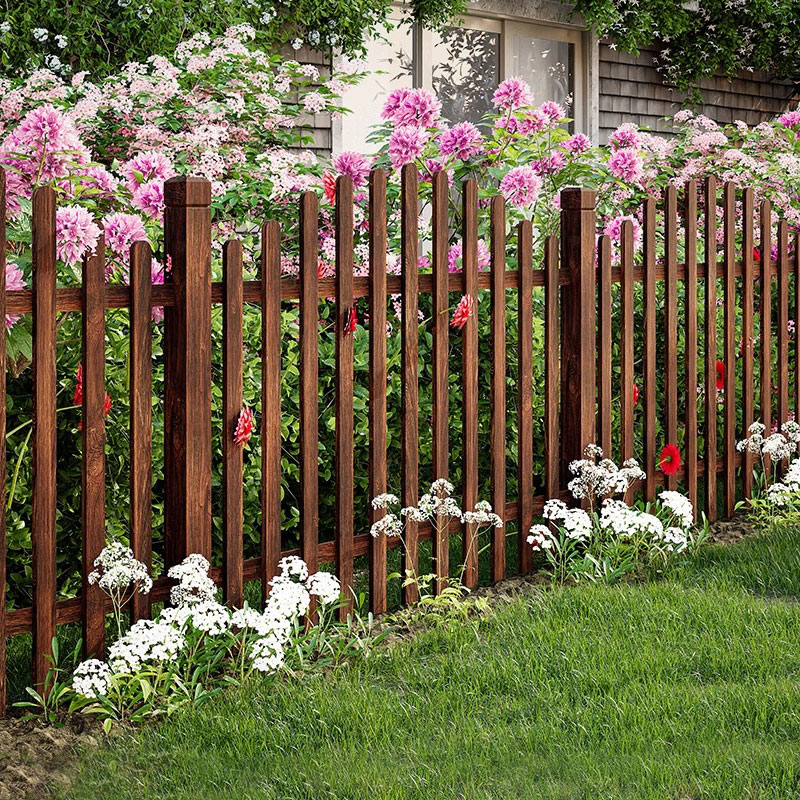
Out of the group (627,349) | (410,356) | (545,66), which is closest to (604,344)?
(627,349)

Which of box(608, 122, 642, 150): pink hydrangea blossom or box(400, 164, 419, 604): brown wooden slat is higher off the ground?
box(608, 122, 642, 150): pink hydrangea blossom

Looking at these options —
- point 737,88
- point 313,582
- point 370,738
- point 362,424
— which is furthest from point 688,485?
point 737,88

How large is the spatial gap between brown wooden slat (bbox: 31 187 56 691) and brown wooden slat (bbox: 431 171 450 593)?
120 centimetres

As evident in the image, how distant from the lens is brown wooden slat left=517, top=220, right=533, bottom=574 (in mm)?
3752

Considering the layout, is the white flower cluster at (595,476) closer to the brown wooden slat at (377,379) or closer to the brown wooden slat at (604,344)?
the brown wooden slat at (604,344)

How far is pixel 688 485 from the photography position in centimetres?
444

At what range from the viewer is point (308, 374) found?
10.5ft

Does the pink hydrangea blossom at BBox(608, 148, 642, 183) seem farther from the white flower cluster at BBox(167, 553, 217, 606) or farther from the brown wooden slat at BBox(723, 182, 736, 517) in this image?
the white flower cluster at BBox(167, 553, 217, 606)

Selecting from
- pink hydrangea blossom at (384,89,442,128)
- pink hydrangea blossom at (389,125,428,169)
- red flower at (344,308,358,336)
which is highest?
pink hydrangea blossom at (384,89,442,128)

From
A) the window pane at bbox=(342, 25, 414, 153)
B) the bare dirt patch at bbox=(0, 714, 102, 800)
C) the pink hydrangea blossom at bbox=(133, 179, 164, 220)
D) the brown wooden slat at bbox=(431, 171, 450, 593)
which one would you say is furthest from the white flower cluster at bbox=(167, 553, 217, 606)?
the window pane at bbox=(342, 25, 414, 153)

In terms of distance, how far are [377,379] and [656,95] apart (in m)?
7.13

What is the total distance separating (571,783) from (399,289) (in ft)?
5.21

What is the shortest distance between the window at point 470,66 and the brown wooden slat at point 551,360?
4361mm

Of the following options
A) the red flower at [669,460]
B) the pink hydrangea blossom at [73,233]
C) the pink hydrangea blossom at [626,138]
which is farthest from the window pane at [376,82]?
the pink hydrangea blossom at [73,233]
